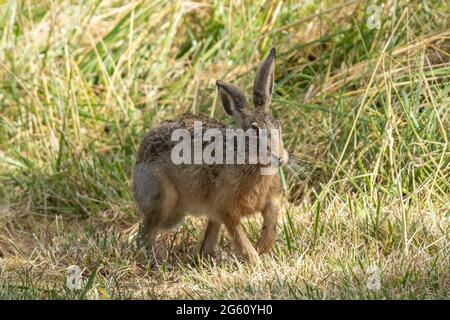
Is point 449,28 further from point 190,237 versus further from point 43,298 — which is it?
point 43,298

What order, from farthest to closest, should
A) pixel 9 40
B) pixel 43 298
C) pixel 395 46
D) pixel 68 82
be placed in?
pixel 9 40
pixel 68 82
pixel 395 46
pixel 43 298

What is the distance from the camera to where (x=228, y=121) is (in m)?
6.62

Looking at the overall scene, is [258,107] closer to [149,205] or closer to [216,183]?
[216,183]

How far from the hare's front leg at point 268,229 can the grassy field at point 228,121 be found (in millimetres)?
66

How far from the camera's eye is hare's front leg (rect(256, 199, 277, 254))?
17.1ft

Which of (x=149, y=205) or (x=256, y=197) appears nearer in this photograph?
(x=256, y=197)

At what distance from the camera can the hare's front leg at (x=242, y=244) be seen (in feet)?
16.7

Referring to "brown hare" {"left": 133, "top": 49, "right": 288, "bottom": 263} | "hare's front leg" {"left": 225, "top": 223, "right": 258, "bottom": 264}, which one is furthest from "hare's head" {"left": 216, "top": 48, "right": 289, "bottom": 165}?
"hare's front leg" {"left": 225, "top": 223, "right": 258, "bottom": 264}

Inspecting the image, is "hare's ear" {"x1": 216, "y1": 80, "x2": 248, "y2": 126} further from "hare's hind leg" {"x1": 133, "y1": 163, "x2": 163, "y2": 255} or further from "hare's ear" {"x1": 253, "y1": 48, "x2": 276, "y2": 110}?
"hare's hind leg" {"x1": 133, "y1": 163, "x2": 163, "y2": 255}

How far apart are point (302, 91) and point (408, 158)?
4.47ft

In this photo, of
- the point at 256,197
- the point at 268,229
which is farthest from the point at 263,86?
the point at 268,229

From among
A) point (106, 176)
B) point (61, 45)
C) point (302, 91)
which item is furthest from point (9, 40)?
point (302, 91)

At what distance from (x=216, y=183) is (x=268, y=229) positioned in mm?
415

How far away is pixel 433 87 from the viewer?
240 inches
